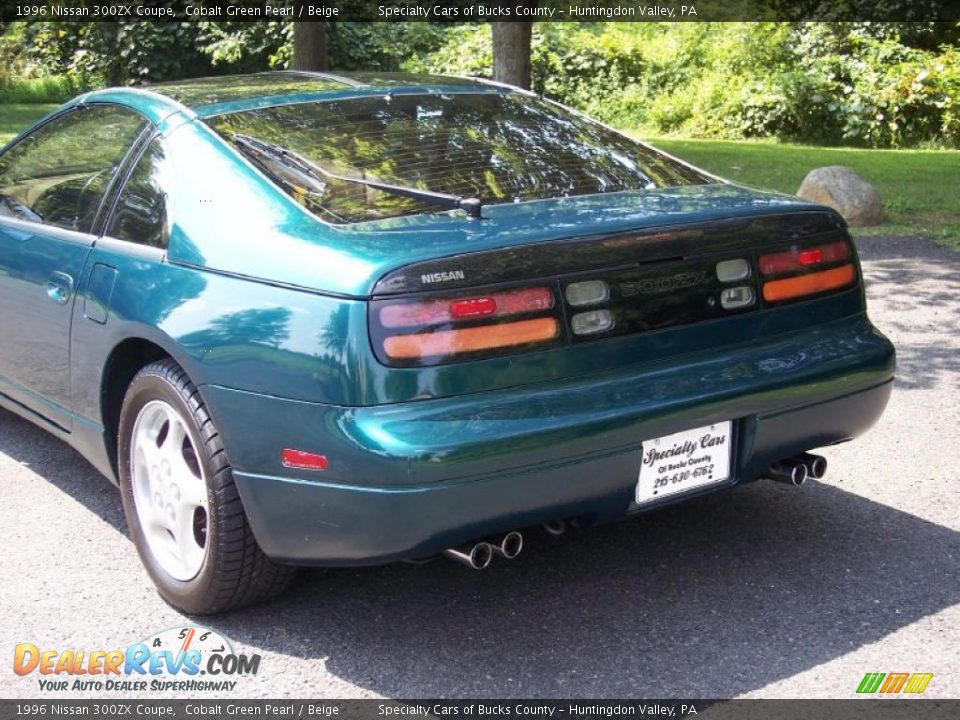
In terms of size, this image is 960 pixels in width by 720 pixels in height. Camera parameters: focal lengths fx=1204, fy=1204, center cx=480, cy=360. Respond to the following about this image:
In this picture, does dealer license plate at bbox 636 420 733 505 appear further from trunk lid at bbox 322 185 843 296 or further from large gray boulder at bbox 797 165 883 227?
large gray boulder at bbox 797 165 883 227

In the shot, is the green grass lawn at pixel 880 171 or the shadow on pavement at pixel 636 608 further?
the green grass lawn at pixel 880 171

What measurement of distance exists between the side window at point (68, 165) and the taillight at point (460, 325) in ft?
4.97

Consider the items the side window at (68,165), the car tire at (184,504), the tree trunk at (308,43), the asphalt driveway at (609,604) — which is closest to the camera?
the asphalt driveway at (609,604)

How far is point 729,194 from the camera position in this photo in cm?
367

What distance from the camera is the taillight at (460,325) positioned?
2.89 m

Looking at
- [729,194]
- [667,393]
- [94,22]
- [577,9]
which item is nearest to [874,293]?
[729,194]

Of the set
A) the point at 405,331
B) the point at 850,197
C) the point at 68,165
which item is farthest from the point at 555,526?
the point at 850,197

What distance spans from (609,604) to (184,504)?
1.26 metres

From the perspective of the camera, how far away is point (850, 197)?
1054cm

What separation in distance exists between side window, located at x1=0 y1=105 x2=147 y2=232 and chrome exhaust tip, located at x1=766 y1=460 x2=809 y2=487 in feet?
7.50

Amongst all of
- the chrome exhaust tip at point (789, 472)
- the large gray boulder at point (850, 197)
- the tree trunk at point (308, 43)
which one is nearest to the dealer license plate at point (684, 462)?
the chrome exhaust tip at point (789, 472)

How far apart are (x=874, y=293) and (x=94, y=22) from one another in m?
21.4

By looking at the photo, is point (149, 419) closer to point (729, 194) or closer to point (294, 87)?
point (294, 87)

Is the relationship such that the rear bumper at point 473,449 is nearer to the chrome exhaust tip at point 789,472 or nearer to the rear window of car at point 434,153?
the chrome exhaust tip at point 789,472
